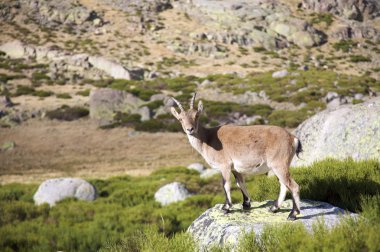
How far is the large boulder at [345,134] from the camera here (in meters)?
12.8

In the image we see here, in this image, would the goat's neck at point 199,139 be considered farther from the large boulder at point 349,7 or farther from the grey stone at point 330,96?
the large boulder at point 349,7

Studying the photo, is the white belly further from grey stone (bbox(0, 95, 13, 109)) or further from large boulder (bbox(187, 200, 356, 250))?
grey stone (bbox(0, 95, 13, 109))

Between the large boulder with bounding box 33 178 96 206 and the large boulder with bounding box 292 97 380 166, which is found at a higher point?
the large boulder with bounding box 292 97 380 166

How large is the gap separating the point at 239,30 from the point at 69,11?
4984 cm

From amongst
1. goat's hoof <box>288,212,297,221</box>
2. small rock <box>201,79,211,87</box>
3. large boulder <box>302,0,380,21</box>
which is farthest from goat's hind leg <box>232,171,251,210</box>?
large boulder <box>302,0,380,21</box>

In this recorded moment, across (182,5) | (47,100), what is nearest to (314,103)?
(47,100)

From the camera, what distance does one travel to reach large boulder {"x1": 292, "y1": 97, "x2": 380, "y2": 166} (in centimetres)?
1284

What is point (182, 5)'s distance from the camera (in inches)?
4857

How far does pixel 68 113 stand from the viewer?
43719 mm

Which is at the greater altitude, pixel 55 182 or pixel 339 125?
pixel 339 125

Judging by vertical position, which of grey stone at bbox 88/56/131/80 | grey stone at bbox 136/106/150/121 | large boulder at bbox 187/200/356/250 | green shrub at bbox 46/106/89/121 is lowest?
grey stone at bbox 88/56/131/80

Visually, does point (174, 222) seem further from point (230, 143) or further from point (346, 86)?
point (346, 86)

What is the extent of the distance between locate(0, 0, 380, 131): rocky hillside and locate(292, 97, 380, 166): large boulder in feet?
83.4

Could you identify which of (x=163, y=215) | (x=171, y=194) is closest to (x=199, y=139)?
(x=163, y=215)
